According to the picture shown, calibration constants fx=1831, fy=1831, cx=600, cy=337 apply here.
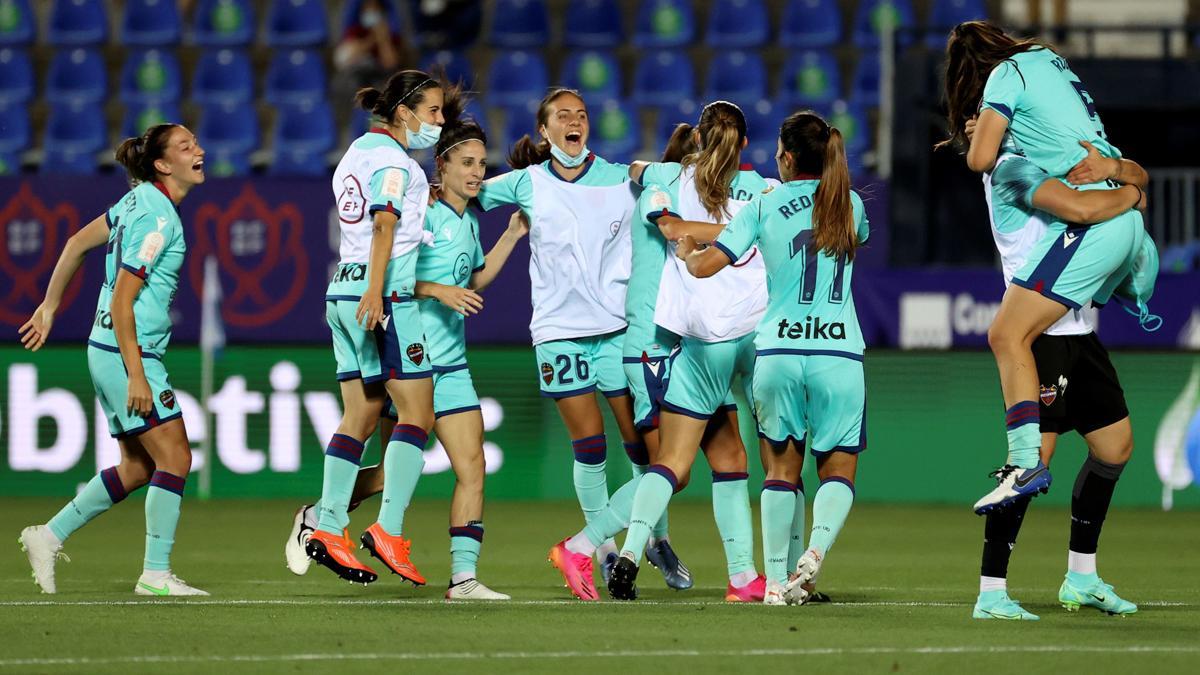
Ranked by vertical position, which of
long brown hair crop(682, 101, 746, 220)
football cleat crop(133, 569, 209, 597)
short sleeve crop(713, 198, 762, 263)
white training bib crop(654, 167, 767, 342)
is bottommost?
football cleat crop(133, 569, 209, 597)

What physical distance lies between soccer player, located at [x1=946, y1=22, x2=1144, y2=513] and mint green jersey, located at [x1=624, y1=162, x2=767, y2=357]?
1354 mm

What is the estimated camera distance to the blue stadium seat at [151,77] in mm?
17781

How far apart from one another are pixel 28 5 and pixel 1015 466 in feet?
47.8

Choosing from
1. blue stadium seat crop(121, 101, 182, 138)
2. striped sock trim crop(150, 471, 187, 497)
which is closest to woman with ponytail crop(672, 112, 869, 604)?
striped sock trim crop(150, 471, 187, 497)

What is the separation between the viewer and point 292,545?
27.2ft

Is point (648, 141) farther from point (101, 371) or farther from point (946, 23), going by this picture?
point (101, 371)

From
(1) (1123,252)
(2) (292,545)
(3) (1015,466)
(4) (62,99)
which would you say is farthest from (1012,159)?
(4) (62,99)

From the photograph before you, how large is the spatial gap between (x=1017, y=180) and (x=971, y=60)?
482 mm

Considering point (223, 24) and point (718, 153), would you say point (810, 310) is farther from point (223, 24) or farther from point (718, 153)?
point (223, 24)

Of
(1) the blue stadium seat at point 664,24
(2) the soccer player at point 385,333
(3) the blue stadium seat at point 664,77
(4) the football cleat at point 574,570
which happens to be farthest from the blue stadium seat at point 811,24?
(4) the football cleat at point 574,570

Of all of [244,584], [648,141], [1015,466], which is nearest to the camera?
[1015,466]

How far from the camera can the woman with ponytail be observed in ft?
23.9

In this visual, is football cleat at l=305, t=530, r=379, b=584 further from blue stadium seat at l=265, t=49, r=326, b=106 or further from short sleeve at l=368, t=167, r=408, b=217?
blue stadium seat at l=265, t=49, r=326, b=106

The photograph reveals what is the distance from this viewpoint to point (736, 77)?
1775cm
